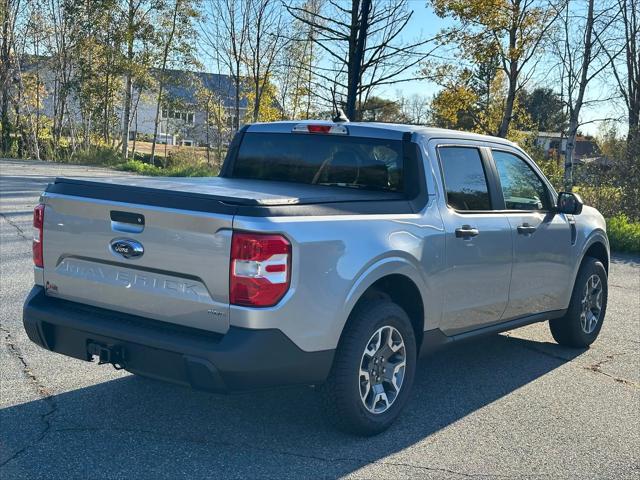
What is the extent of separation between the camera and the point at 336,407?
4023 mm

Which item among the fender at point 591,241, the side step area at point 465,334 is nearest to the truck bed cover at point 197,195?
the side step area at point 465,334

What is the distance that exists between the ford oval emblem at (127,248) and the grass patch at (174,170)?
19169 millimetres

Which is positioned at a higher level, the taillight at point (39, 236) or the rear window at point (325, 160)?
the rear window at point (325, 160)

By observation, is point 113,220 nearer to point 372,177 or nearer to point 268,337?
point 268,337

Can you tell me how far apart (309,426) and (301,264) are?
125 centimetres

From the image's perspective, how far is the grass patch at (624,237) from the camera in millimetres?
13711

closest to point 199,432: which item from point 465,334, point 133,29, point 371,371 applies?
point 371,371

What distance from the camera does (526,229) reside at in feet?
18.1

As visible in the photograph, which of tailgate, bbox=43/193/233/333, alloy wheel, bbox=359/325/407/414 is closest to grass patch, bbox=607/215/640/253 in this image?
alloy wheel, bbox=359/325/407/414

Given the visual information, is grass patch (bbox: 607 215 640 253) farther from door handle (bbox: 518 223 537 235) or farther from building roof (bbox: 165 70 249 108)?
building roof (bbox: 165 70 249 108)

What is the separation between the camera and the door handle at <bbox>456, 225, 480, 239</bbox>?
15.8 feet

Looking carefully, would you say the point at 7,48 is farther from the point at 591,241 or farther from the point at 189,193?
the point at 189,193

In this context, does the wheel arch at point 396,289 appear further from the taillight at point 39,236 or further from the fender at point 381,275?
the taillight at point 39,236

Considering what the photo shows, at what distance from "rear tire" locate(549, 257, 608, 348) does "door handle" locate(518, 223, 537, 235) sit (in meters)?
1.06
